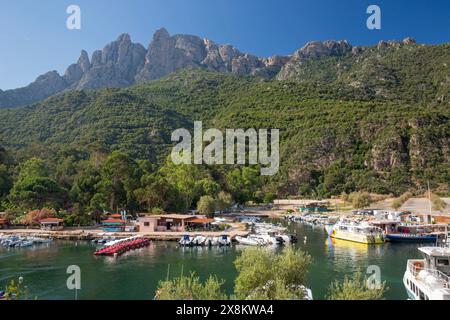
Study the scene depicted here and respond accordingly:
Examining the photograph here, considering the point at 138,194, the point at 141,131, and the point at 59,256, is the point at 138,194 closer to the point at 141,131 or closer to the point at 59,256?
the point at 59,256

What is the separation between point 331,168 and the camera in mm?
116875

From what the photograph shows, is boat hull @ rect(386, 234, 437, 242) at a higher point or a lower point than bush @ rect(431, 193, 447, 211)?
lower

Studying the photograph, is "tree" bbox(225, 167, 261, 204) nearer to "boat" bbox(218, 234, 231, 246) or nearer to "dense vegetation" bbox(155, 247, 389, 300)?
"boat" bbox(218, 234, 231, 246)

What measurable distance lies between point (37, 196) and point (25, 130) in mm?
93842

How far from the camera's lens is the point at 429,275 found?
21.7m

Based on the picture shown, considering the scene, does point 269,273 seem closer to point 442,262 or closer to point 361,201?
point 442,262

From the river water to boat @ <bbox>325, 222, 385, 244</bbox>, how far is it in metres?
1.27

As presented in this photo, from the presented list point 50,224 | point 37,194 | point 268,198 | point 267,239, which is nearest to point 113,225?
point 50,224

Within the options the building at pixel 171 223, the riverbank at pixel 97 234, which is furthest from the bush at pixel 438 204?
the building at pixel 171 223

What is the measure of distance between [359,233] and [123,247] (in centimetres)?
2827

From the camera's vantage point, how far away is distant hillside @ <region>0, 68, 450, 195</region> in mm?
108750

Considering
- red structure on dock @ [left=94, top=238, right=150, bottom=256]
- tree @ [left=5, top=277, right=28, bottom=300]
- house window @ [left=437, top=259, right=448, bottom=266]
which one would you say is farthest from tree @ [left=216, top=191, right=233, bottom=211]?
tree @ [left=5, top=277, right=28, bottom=300]

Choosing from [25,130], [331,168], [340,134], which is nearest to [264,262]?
[331,168]

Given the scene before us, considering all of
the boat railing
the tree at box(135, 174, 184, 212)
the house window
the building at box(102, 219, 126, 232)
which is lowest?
the building at box(102, 219, 126, 232)
